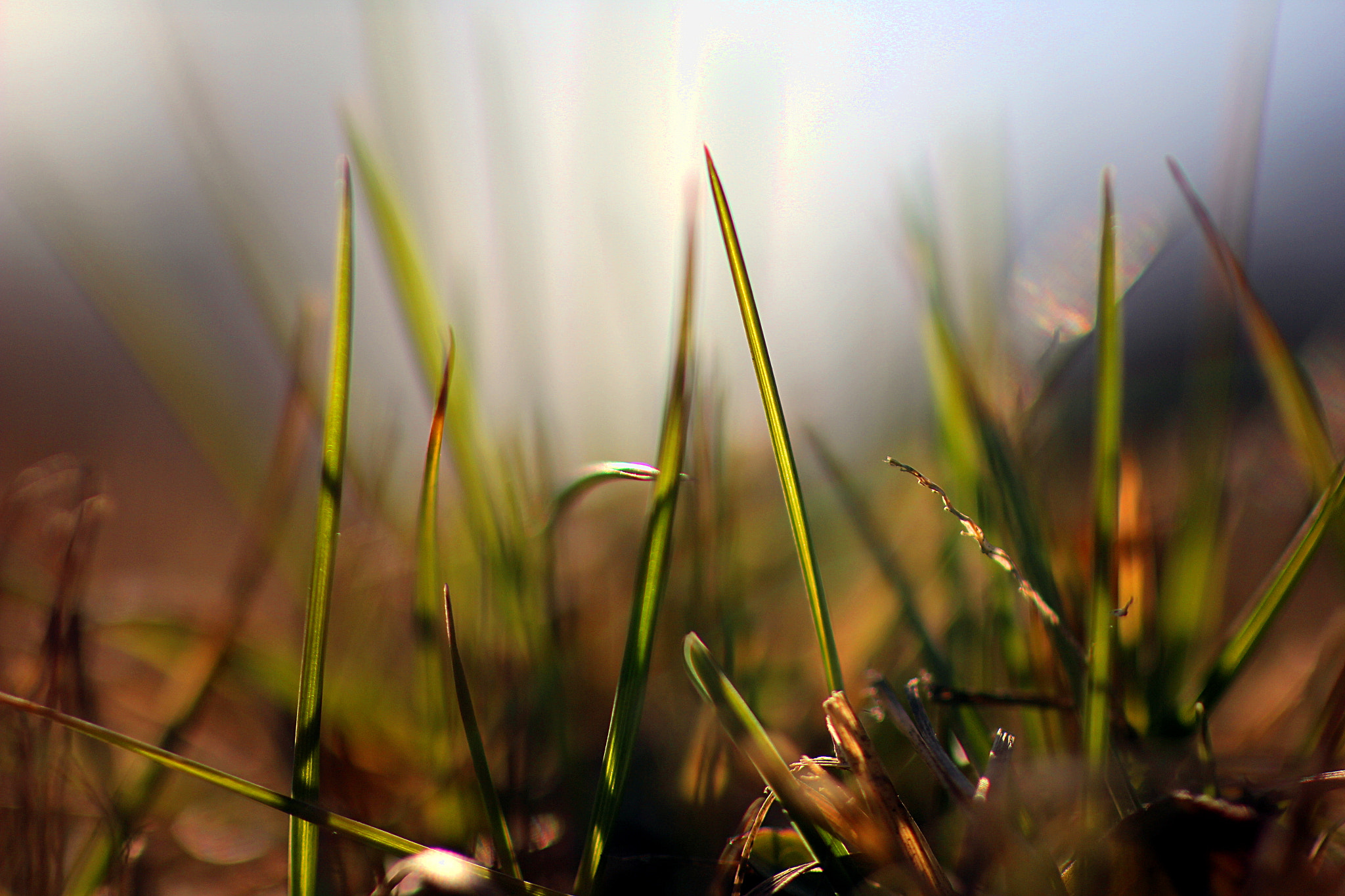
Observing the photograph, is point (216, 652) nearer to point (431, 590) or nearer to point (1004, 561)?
point (431, 590)

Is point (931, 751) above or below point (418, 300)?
below

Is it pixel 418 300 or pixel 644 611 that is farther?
pixel 418 300

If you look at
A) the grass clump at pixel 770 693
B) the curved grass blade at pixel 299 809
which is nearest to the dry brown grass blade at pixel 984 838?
the grass clump at pixel 770 693

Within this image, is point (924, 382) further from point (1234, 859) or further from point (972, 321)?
point (1234, 859)

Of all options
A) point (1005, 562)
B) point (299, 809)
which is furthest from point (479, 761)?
point (1005, 562)

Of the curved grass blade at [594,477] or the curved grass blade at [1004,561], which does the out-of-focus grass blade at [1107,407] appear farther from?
the curved grass blade at [594,477]

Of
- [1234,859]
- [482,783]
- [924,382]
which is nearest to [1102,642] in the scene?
[1234,859]
